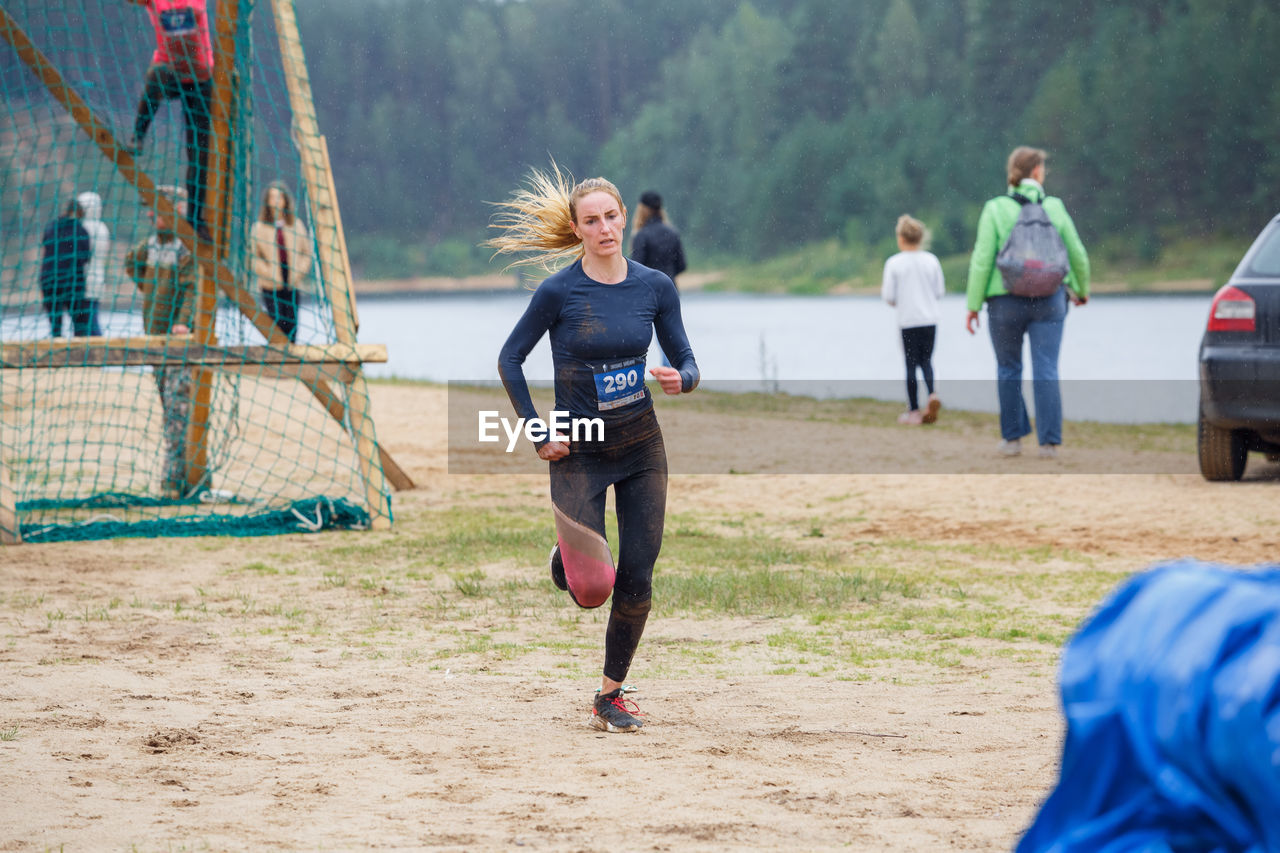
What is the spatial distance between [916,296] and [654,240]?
2.55 meters

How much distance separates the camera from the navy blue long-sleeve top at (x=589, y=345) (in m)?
5.02

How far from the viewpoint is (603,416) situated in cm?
502

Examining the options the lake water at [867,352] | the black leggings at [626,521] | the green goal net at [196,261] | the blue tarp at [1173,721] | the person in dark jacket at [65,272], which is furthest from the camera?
the lake water at [867,352]

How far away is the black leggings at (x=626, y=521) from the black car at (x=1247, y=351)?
5555 mm

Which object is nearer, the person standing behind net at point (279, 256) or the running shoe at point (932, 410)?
the person standing behind net at point (279, 256)

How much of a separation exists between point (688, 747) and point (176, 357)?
5.99 metres

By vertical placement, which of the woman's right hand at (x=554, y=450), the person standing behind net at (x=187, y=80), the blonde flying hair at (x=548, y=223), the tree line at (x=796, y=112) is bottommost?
the woman's right hand at (x=554, y=450)

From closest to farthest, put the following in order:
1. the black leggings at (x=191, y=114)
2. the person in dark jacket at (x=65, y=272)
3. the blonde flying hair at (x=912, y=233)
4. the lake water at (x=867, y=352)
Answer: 1. the black leggings at (x=191, y=114)
2. the person in dark jacket at (x=65, y=272)
3. the blonde flying hair at (x=912, y=233)
4. the lake water at (x=867, y=352)

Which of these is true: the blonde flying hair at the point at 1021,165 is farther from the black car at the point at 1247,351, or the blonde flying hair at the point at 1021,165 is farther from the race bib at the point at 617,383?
the race bib at the point at 617,383

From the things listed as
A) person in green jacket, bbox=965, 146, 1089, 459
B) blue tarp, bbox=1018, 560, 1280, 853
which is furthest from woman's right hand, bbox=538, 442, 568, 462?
person in green jacket, bbox=965, 146, 1089, 459

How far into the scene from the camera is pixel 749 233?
69.4 m

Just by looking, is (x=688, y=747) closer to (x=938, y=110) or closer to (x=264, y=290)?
(x=264, y=290)

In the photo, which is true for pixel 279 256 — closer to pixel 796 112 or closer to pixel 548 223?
pixel 548 223

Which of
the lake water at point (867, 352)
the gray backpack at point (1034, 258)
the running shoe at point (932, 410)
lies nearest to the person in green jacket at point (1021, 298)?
the gray backpack at point (1034, 258)
